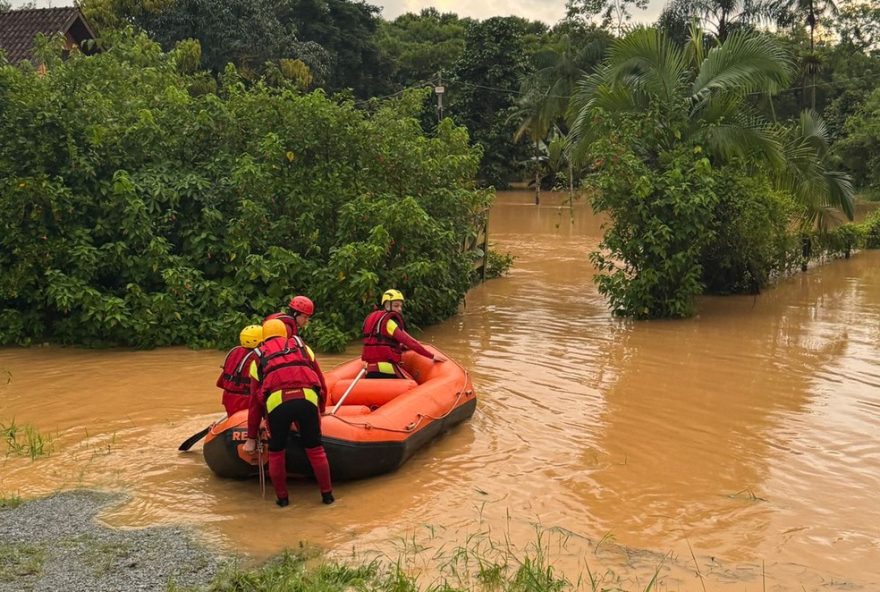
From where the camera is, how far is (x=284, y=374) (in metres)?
6.21

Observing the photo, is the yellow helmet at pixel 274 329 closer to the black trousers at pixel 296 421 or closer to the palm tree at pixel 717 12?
the black trousers at pixel 296 421

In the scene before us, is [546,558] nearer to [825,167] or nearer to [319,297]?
[319,297]

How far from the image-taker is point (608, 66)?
49.3ft

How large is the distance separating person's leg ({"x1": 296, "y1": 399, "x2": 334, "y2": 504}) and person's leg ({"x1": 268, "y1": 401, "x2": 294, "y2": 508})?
9cm

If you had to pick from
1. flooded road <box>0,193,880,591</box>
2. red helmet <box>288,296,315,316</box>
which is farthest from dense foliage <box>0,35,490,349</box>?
red helmet <box>288,296,315,316</box>

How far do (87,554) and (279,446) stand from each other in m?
1.50

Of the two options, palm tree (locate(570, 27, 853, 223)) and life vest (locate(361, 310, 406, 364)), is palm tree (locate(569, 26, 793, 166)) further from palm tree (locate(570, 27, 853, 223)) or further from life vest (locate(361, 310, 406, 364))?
life vest (locate(361, 310, 406, 364))

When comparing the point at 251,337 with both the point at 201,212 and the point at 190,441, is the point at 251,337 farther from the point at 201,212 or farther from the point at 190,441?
the point at 201,212

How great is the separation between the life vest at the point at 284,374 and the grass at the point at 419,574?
1147 millimetres

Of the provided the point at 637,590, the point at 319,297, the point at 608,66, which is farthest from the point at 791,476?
Result: the point at 608,66

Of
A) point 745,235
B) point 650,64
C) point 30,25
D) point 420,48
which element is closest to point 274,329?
point 650,64

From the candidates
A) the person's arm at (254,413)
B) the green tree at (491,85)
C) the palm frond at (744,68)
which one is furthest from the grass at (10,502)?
the green tree at (491,85)

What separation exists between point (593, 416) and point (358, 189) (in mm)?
5371

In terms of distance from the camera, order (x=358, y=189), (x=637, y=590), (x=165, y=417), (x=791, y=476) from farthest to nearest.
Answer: (x=358, y=189)
(x=165, y=417)
(x=791, y=476)
(x=637, y=590)
